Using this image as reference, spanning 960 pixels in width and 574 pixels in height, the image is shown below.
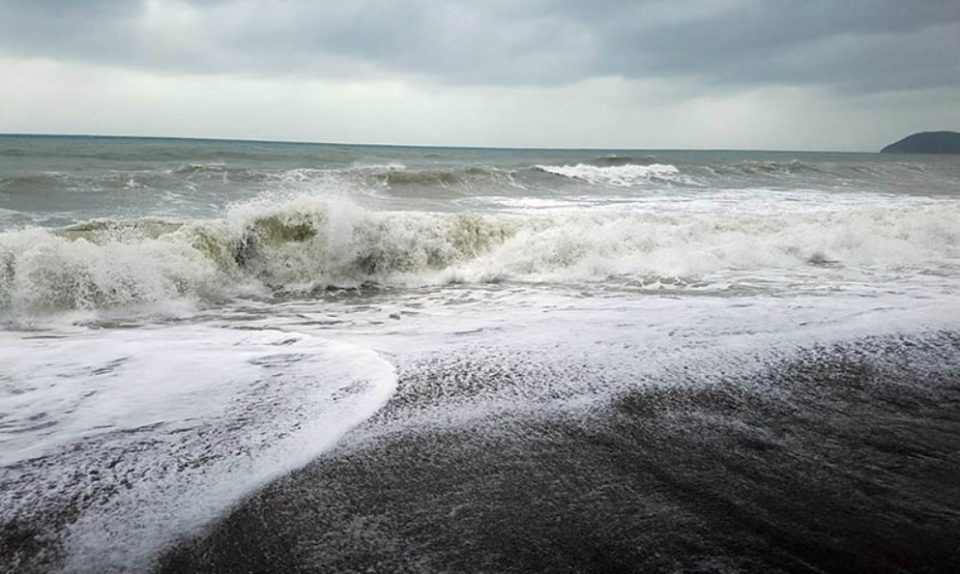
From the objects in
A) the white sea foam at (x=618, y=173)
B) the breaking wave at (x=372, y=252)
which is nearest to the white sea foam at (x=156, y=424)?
the breaking wave at (x=372, y=252)

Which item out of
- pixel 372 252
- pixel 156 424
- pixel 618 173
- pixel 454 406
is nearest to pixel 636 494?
pixel 454 406

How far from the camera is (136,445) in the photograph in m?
3.40

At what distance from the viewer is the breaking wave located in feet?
25.0

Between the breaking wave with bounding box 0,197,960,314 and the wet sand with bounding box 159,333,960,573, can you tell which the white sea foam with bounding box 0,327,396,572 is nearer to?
the wet sand with bounding box 159,333,960,573

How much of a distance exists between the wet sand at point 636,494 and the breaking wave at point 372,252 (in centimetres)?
510

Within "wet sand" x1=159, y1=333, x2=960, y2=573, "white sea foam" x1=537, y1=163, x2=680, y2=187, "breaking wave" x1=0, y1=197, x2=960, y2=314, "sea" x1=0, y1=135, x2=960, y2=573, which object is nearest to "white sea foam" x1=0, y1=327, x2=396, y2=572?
"sea" x1=0, y1=135, x2=960, y2=573

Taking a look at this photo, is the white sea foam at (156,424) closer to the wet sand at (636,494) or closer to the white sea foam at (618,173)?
the wet sand at (636,494)

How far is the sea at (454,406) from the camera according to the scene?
99.0 inches

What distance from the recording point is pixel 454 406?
397 centimetres

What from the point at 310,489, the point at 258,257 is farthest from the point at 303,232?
the point at 310,489

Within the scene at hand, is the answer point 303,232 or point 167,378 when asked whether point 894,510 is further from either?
point 303,232

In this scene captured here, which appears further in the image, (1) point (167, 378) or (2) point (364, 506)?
(1) point (167, 378)

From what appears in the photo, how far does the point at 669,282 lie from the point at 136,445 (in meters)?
6.78

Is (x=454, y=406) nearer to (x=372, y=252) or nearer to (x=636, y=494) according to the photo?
(x=636, y=494)
